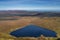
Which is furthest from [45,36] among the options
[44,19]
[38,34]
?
[44,19]

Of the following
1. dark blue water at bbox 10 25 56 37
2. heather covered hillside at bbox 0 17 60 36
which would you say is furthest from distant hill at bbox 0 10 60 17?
dark blue water at bbox 10 25 56 37

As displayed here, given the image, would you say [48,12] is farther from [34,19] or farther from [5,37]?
[5,37]

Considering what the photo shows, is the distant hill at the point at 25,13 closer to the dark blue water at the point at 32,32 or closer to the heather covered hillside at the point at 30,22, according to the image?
the heather covered hillside at the point at 30,22

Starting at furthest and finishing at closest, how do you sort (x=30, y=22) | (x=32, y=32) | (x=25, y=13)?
(x=25, y=13) → (x=30, y=22) → (x=32, y=32)

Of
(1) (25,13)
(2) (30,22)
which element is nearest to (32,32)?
(2) (30,22)

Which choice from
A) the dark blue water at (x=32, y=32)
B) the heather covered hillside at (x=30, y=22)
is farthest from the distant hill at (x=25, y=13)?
the dark blue water at (x=32, y=32)

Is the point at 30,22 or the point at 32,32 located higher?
the point at 30,22

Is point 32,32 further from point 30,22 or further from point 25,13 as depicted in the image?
point 25,13

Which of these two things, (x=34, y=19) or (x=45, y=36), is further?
(x=34, y=19)

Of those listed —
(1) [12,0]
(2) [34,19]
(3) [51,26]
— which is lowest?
(3) [51,26]
